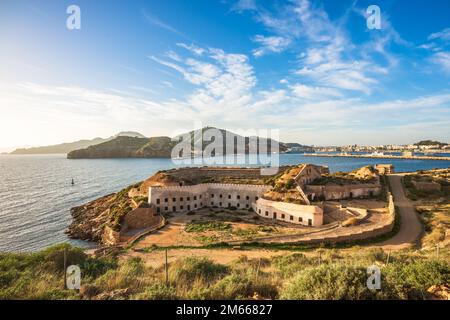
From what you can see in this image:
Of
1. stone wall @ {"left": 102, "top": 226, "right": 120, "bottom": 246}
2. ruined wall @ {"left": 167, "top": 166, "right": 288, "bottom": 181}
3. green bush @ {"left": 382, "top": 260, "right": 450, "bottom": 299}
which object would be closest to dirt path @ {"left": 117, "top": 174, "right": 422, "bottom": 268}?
stone wall @ {"left": 102, "top": 226, "right": 120, "bottom": 246}

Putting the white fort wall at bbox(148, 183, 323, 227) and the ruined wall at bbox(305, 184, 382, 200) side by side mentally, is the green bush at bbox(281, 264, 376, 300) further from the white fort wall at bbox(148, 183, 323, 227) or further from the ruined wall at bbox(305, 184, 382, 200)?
the ruined wall at bbox(305, 184, 382, 200)

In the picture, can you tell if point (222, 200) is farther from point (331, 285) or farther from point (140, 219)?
point (331, 285)

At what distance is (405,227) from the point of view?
31.8 m

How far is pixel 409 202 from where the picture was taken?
43000 millimetres

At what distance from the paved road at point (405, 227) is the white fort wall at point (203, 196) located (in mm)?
20479

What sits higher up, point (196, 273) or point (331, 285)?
point (331, 285)

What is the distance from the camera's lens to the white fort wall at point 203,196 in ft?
145

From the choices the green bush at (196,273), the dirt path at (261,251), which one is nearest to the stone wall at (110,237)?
the dirt path at (261,251)

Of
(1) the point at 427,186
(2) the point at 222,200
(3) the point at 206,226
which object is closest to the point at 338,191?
(1) the point at 427,186

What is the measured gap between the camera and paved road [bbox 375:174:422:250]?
87.8 ft

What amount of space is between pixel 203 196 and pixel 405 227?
31.3 m

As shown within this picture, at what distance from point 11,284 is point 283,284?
1126cm
